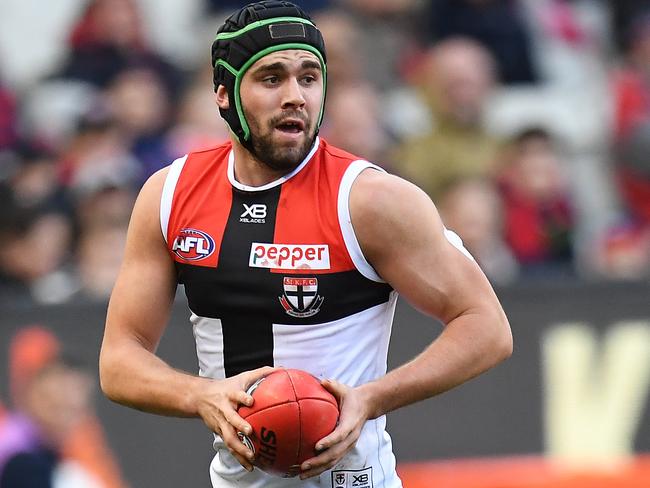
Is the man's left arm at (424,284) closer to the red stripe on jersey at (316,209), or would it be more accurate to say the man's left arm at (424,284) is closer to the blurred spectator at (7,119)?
the red stripe on jersey at (316,209)

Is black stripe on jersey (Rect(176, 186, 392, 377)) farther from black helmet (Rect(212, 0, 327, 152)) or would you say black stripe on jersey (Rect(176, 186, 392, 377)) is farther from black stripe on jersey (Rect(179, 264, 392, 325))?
black helmet (Rect(212, 0, 327, 152))

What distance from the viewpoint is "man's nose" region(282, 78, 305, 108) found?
477cm

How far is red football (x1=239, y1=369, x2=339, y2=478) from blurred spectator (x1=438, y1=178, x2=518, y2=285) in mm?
4552

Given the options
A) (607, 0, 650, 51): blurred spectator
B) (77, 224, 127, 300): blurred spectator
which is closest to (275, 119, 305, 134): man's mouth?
(77, 224, 127, 300): blurred spectator

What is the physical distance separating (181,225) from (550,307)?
4.11 meters

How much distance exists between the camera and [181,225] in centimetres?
502

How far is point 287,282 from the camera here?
483 cm

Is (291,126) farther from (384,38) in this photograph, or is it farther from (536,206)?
(384,38)

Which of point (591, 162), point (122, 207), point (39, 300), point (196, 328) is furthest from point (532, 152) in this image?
point (196, 328)

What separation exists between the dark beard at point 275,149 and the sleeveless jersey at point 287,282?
8 centimetres

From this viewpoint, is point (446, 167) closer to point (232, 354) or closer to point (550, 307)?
point (550, 307)

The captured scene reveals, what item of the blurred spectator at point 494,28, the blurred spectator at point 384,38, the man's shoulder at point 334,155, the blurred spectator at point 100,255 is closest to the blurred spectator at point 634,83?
the blurred spectator at point 494,28

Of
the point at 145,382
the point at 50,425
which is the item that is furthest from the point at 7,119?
the point at 145,382

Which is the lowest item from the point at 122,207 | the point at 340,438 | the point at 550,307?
the point at 340,438
